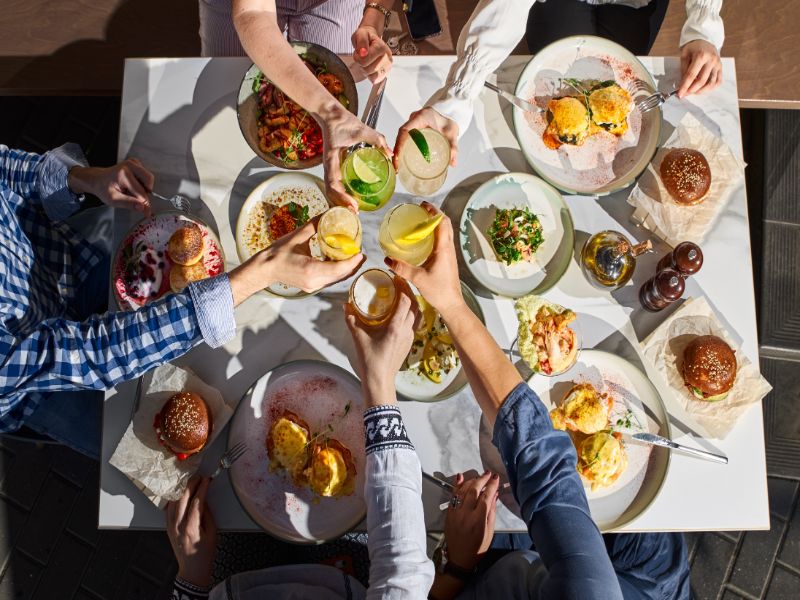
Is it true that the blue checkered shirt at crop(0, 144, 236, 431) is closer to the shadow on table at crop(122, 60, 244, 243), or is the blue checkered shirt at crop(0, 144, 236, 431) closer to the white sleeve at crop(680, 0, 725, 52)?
the shadow on table at crop(122, 60, 244, 243)

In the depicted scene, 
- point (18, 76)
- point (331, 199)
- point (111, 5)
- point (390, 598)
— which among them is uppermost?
point (111, 5)

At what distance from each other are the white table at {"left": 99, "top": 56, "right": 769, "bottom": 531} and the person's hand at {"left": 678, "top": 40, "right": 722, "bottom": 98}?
56mm

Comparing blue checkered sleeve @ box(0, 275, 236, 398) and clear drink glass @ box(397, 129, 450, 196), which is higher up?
clear drink glass @ box(397, 129, 450, 196)

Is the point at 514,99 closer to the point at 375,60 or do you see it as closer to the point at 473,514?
the point at 375,60

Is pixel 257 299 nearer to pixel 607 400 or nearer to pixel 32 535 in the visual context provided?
pixel 607 400

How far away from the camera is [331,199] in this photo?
1.95 metres

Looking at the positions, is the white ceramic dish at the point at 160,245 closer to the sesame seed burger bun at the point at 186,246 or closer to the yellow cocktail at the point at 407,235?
the sesame seed burger bun at the point at 186,246

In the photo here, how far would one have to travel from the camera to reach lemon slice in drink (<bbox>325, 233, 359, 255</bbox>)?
1768mm

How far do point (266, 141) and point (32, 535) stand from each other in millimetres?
2421

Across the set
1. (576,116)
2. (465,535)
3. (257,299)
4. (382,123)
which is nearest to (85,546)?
(257,299)

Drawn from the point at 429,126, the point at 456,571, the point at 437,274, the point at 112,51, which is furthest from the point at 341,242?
the point at 112,51

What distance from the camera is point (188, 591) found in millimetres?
1974

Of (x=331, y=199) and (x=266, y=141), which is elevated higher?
(x=266, y=141)

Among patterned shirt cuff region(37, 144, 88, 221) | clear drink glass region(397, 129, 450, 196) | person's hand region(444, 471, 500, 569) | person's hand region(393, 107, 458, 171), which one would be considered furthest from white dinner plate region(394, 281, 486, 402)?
patterned shirt cuff region(37, 144, 88, 221)
